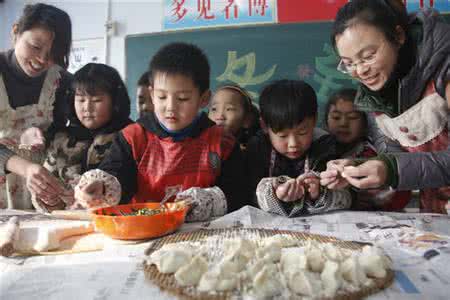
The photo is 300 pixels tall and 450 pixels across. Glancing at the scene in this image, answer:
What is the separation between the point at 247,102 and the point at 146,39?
0.74 metres

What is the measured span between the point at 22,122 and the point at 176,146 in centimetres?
52

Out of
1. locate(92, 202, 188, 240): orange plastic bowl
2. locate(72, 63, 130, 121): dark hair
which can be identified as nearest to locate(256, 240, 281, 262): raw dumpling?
locate(92, 202, 188, 240): orange plastic bowl

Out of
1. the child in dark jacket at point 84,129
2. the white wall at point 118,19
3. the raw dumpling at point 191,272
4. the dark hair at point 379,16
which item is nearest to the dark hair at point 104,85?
the child in dark jacket at point 84,129

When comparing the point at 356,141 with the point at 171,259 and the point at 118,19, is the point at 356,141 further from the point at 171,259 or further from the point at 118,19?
the point at 118,19

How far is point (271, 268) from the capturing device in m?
0.49

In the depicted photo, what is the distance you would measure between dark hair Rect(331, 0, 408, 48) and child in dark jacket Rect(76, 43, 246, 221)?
1.30ft

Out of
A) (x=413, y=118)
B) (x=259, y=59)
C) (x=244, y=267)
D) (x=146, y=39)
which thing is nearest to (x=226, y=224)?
(x=244, y=267)

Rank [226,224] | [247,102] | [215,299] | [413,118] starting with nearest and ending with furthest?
[215,299], [226,224], [413,118], [247,102]

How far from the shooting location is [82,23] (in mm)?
1746

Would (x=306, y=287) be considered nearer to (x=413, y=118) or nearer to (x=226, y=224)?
(x=226, y=224)

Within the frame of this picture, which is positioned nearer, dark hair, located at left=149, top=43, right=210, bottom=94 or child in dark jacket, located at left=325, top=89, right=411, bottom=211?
dark hair, located at left=149, top=43, right=210, bottom=94

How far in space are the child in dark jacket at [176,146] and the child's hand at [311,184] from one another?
0.20 metres

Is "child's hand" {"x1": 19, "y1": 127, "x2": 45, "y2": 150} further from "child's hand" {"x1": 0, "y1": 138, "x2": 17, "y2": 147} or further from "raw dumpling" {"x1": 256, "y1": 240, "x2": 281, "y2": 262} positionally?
"raw dumpling" {"x1": 256, "y1": 240, "x2": 281, "y2": 262}

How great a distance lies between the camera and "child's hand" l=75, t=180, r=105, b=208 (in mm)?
819
